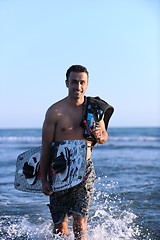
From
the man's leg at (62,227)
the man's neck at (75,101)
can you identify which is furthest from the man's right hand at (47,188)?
the man's neck at (75,101)

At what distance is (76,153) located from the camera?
146 inches

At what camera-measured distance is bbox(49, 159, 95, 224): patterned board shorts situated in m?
3.71

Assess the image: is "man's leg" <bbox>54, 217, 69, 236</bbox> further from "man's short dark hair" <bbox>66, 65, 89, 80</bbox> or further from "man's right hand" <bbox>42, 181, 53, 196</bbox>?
"man's short dark hair" <bbox>66, 65, 89, 80</bbox>

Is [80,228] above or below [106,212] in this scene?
above

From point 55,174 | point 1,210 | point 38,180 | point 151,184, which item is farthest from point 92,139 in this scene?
point 151,184

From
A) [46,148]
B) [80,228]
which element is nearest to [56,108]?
[46,148]

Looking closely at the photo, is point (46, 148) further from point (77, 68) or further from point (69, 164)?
point (77, 68)

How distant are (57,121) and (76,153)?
0.33 meters

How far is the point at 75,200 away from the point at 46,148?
0.53 meters

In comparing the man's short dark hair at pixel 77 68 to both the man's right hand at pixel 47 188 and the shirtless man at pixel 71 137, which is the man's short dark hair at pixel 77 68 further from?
the man's right hand at pixel 47 188

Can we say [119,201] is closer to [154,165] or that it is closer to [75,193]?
[75,193]

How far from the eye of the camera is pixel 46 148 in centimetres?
375

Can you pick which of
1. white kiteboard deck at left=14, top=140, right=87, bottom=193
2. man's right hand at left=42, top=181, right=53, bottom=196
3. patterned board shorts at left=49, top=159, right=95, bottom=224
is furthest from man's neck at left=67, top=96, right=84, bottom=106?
man's right hand at left=42, top=181, right=53, bottom=196

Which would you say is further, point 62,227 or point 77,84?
point 62,227
